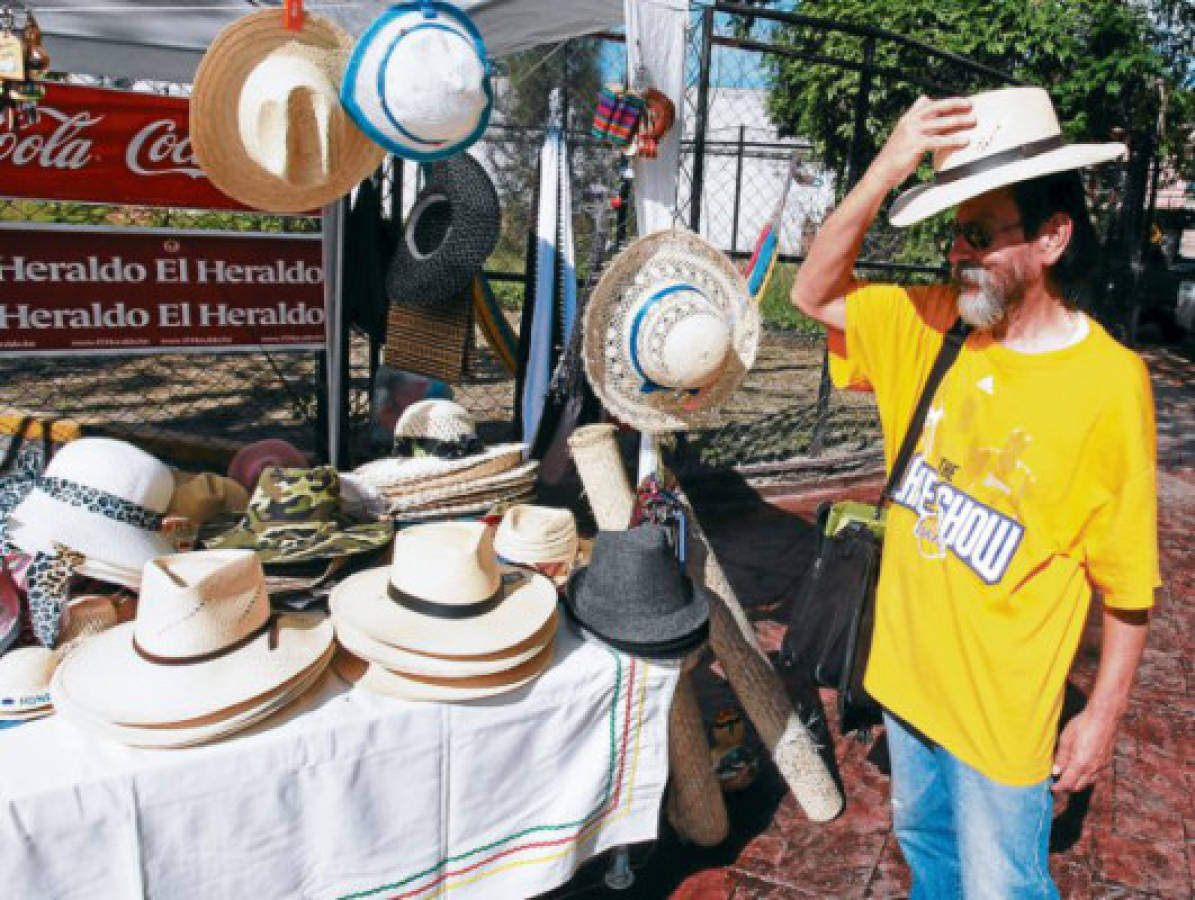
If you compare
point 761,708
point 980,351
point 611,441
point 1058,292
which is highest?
point 1058,292

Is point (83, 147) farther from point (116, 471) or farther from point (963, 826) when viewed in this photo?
point (963, 826)

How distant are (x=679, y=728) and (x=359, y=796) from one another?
108 centimetres

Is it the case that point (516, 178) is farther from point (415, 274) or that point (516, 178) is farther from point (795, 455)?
point (415, 274)

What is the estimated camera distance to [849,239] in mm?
2139

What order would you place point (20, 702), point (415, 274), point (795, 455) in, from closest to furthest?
point (20, 702), point (415, 274), point (795, 455)

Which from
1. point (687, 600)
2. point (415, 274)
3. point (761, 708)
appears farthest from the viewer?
point (415, 274)

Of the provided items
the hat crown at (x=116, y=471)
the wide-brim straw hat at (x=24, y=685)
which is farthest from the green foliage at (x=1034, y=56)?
the wide-brim straw hat at (x=24, y=685)

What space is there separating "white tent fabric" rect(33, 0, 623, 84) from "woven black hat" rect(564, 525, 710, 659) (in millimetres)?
2131

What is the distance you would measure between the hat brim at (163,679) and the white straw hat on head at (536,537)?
0.81 meters

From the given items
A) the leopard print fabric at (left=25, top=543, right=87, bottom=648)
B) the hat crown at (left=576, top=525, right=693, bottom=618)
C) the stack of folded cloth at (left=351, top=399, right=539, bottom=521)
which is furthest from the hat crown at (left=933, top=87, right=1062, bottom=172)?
the leopard print fabric at (left=25, top=543, right=87, bottom=648)

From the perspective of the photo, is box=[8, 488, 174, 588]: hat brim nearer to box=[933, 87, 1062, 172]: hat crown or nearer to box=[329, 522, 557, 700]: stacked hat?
box=[329, 522, 557, 700]: stacked hat

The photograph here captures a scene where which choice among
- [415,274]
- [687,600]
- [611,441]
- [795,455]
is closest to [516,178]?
[795,455]

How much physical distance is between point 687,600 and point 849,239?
1021 millimetres

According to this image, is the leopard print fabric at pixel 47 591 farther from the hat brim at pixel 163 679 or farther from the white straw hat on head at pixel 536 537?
the white straw hat on head at pixel 536 537
